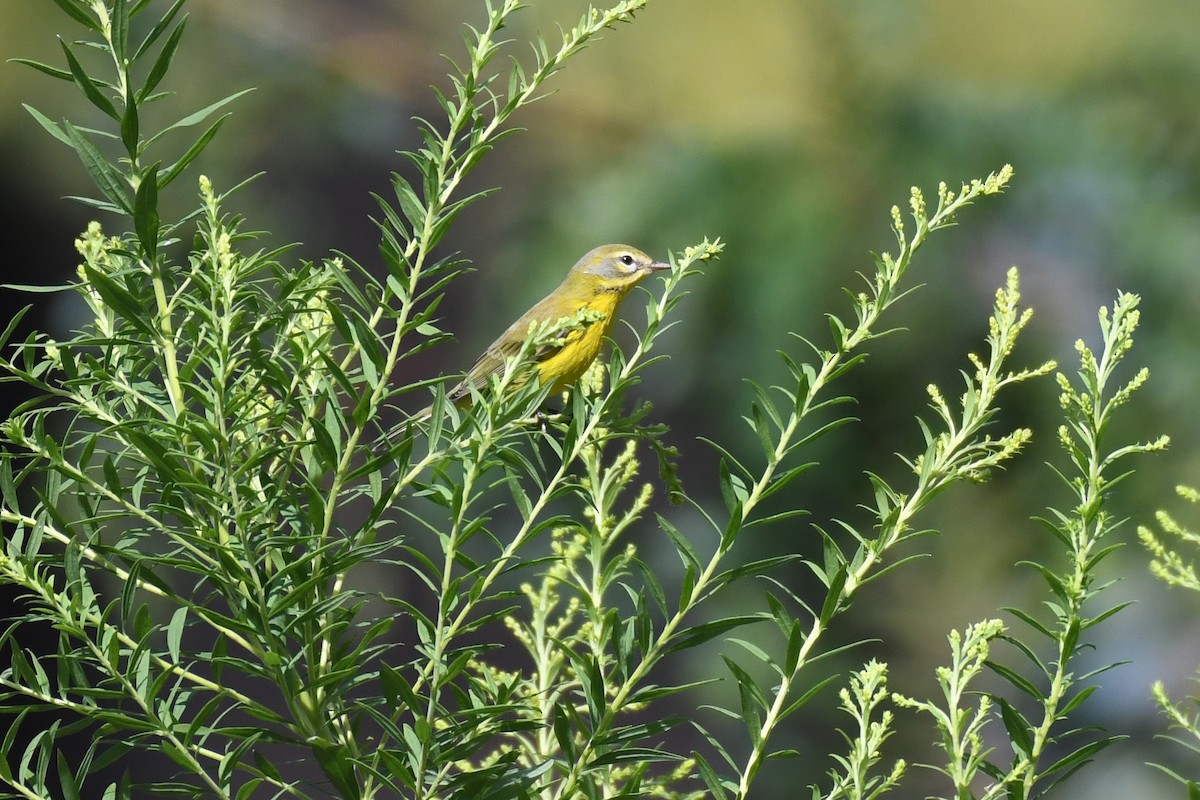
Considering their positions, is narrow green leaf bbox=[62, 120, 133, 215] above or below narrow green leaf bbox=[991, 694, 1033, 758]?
above

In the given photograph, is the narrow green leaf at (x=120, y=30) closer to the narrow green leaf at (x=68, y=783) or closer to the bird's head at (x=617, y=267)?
the narrow green leaf at (x=68, y=783)

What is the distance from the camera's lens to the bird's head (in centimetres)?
175

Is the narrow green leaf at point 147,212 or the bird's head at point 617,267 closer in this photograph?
the narrow green leaf at point 147,212

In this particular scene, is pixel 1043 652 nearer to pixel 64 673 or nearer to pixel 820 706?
pixel 820 706

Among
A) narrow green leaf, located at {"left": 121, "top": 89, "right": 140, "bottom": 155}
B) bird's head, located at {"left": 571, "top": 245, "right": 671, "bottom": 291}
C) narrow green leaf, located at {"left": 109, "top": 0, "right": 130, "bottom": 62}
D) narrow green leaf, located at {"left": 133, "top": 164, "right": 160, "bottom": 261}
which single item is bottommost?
narrow green leaf, located at {"left": 133, "top": 164, "right": 160, "bottom": 261}

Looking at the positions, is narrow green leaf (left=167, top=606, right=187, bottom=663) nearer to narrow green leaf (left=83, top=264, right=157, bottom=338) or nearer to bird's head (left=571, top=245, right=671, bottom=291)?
narrow green leaf (left=83, top=264, right=157, bottom=338)

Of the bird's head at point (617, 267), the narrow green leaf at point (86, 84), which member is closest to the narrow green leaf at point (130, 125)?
the narrow green leaf at point (86, 84)

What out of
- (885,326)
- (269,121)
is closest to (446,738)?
(885,326)

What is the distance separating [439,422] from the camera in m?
0.56

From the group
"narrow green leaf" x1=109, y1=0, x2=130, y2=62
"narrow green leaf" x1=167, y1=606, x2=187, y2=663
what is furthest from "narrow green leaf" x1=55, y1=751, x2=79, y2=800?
"narrow green leaf" x1=109, y1=0, x2=130, y2=62

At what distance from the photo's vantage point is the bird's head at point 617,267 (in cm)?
175

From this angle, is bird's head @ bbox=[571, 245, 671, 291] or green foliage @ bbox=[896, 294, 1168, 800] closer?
green foliage @ bbox=[896, 294, 1168, 800]

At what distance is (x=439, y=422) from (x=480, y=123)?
15 centimetres

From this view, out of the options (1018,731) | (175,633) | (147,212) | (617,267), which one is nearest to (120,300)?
(147,212)
